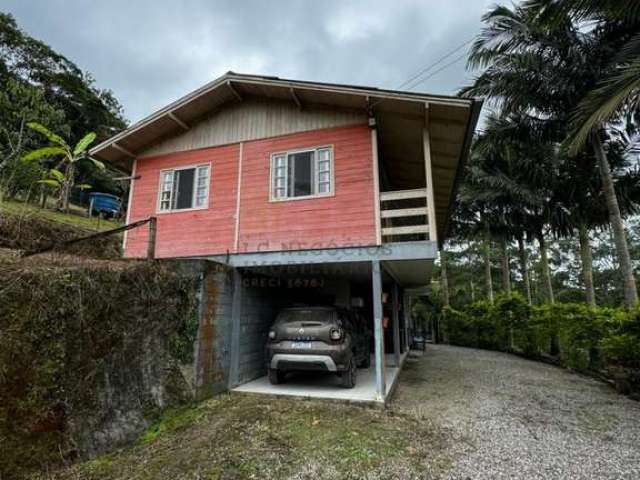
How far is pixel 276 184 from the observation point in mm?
7320

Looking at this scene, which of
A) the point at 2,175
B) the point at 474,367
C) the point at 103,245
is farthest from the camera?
the point at 474,367

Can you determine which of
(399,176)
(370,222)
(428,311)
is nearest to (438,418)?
(370,222)

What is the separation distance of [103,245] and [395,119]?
897 cm

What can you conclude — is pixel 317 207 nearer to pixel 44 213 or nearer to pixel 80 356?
pixel 80 356

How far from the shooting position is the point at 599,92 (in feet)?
23.3

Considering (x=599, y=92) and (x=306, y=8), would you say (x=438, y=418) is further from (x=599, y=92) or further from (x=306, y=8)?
(x=306, y=8)

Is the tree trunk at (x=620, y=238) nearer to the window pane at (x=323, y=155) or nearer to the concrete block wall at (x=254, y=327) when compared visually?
the window pane at (x=323, y=155)

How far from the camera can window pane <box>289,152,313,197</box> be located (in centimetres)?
708

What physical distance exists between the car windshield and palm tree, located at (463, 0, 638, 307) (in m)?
8.28

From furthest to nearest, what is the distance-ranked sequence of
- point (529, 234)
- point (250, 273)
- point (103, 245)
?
point (529, 234) < point (103, 245) < point (250, 273)

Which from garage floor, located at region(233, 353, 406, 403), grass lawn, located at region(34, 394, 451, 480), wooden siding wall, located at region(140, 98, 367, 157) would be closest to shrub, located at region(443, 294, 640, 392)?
garage floor, located at region(233, 353, 406, 403)

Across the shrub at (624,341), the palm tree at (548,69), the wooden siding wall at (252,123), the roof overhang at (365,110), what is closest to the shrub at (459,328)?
the palm tree at (548,69)

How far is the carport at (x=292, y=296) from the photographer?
6.05 meters

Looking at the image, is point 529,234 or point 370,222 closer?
point 370,222
